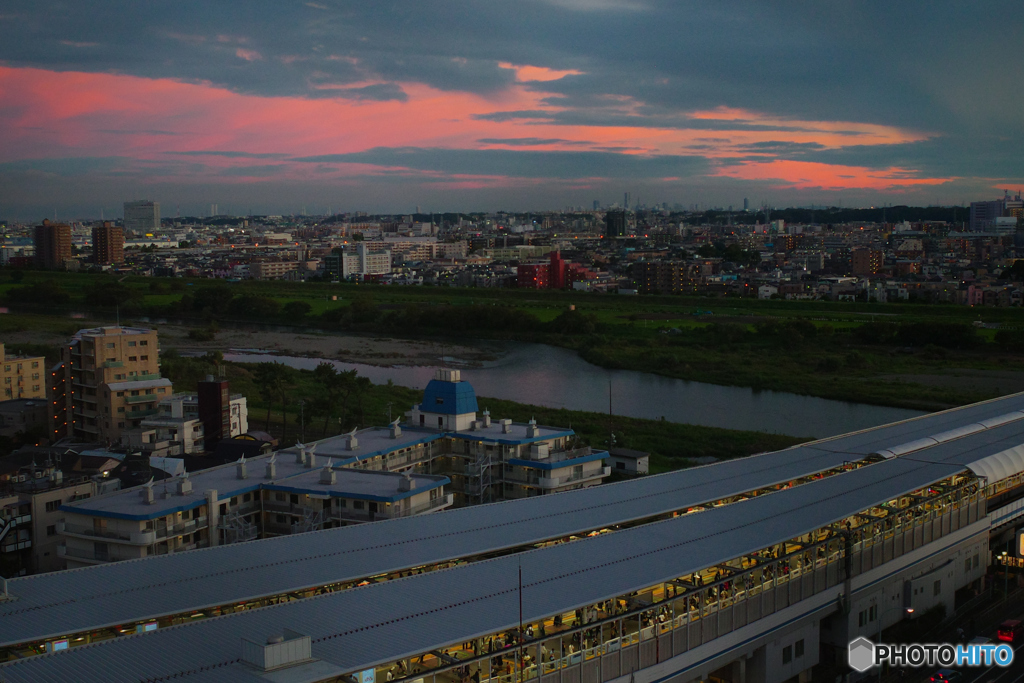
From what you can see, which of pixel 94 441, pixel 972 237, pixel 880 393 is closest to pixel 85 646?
pixel 94 441

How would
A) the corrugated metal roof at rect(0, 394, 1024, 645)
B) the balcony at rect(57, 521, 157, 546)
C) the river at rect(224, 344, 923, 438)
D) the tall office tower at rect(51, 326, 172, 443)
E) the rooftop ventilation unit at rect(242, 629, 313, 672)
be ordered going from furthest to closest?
1. the river at rect(224, 344, 923, 438)
2. the tall office tower at rect(51, 326, 172, 443)
3. the balcony at rect(57, 521, 157, 546)
4. the corrugated metal roof at rect(0, 394, 1024, 645)
5. the rooftop ventilation unit at rect(242, 629, 313, 672)

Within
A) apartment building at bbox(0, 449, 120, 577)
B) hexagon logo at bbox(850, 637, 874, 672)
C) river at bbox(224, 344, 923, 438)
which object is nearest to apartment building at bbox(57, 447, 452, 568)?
apartment building at bbox(0, 449, 120, 577)

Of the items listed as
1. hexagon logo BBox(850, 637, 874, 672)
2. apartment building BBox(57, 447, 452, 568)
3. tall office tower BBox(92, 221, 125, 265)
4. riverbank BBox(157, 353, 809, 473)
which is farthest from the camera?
tall office tower BBox(92, 221, 125, 265)

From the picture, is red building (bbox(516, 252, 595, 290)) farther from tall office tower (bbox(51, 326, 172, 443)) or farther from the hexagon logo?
the hexagon logo

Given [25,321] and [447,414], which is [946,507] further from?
[25,321]

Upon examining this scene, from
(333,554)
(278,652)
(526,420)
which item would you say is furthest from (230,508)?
(526,420)

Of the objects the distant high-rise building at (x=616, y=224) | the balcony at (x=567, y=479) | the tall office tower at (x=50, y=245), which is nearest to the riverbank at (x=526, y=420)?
the balcony at (x=567, y=479)

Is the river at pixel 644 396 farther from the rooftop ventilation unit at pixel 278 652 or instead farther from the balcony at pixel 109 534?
the rooftop ventilation unit at pixel 278 652
